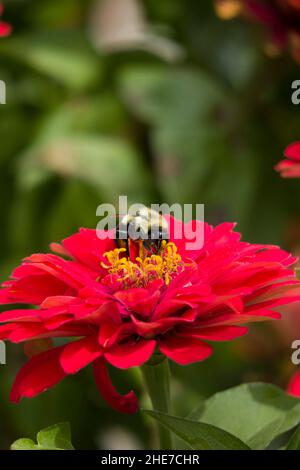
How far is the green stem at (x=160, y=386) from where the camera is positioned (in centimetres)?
32

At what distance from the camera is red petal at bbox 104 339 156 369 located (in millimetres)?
266

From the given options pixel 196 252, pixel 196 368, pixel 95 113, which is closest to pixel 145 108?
pixel 95 113

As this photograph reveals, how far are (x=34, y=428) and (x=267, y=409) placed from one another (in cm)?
37

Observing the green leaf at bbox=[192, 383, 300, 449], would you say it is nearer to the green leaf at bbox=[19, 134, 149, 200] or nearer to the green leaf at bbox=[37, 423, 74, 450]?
the green leaf at bbox=[37, 423, 74, 450]

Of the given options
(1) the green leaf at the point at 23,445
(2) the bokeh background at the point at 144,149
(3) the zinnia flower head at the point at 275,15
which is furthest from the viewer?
(2) the bokeh background at the point at 144,149

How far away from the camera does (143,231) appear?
12.7 inches

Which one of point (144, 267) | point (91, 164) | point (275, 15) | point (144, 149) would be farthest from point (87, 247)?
point (144, 149)

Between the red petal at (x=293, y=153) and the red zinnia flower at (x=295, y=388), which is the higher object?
the red petal at (x=293, y=153)

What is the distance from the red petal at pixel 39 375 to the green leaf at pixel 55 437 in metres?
0.01

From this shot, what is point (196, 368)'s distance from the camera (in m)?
0.73

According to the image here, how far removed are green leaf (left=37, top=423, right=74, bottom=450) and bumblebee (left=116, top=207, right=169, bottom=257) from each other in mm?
81

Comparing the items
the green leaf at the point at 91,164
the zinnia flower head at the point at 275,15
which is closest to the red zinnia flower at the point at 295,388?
the zinnia flower head at the point at 275,15

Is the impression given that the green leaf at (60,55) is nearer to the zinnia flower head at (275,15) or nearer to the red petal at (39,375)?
A: the zinnia flower head at (275,15)

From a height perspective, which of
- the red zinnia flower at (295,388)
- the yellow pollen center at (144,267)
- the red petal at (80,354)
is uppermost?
the yellow pollen center at (144,267)
